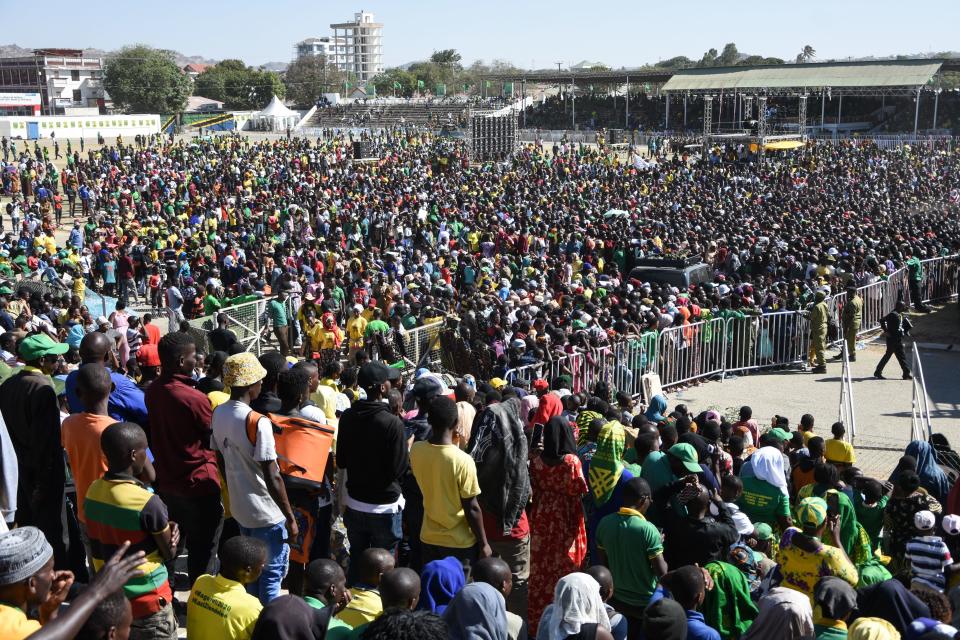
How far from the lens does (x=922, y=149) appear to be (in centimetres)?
3734

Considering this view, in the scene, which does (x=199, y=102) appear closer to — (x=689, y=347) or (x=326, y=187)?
(x=326, y=187)

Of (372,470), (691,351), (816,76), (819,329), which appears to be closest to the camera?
(372,470)

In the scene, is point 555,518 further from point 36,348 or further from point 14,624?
point 36,348

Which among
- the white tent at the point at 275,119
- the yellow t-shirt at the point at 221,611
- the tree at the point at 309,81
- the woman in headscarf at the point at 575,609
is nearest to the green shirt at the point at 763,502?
the woman in headscarf at the point at 575,609

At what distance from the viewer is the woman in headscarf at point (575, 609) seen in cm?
403

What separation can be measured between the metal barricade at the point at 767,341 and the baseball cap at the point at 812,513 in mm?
8820

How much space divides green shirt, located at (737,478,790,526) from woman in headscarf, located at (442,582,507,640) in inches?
101

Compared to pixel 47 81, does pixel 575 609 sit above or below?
below

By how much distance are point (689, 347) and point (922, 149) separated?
28.6 m

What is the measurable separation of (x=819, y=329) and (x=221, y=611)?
466 inches

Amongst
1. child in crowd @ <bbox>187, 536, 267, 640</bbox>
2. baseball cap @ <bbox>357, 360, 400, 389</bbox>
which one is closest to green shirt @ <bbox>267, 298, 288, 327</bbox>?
baseball cap @ <bbox>357, 360, 400, 389</bbox>

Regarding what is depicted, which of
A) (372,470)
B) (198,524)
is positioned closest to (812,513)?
(372,470)

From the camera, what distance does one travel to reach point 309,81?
111m

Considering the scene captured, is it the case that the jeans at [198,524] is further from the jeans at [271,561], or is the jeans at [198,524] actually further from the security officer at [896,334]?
the security officer at [896,334]
